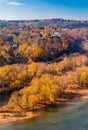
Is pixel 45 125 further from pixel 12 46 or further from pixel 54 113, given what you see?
pixel 12 46

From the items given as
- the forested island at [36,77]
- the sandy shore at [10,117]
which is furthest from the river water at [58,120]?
the forested island at [36,77]

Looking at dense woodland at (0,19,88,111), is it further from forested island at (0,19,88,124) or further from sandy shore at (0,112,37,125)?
sandy shore at (0,112,37,125)

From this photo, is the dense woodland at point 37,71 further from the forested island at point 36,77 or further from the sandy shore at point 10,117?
the sandy shore at point 10,117

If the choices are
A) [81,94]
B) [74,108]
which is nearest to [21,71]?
[81,94]

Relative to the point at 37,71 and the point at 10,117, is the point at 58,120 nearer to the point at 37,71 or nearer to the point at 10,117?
the point at 10,117

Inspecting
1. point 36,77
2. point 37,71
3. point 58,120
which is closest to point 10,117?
point 58,120

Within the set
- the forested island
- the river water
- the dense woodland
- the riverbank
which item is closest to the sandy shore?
the riverbank
